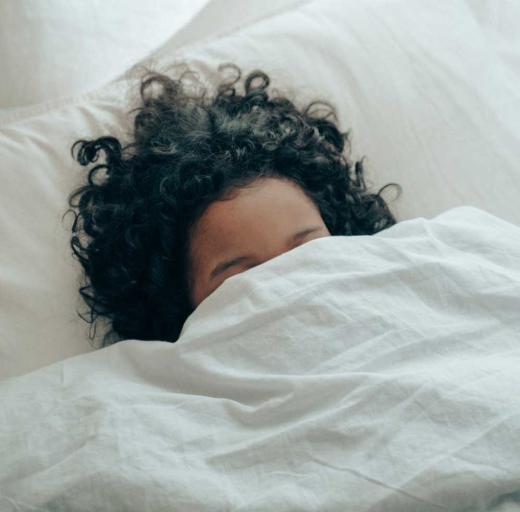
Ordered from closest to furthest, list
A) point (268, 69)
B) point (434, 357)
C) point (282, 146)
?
point (434, 357), point (282, 146), point (268, 69)

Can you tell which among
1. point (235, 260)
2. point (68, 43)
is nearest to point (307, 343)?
point (235, 260)

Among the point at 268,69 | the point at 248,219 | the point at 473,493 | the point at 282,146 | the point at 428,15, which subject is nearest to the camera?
the point at 473,493

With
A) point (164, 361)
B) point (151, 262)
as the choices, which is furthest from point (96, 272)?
point (164, 361)

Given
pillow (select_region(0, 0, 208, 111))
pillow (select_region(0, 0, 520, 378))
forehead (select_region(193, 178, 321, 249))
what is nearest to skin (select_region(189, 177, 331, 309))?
forehead (select_region(193, 178, 321, 249))

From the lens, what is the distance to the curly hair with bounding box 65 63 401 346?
1.04 m

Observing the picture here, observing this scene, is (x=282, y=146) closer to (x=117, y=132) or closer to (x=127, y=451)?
(x=117, y=132)

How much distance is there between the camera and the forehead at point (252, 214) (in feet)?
3.24

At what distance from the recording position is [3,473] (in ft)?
2.63

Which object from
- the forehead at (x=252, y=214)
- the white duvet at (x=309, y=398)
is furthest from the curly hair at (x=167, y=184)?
the white duvet at (x=309, y=398)

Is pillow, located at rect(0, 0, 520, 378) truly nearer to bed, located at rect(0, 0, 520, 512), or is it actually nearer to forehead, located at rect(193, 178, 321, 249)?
bed, located at rect(0, 0, 520, 512)

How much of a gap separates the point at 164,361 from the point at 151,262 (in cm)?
20

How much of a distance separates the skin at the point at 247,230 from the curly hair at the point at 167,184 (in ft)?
0.06

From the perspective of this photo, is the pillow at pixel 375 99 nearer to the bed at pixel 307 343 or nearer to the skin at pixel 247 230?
the bed at pixel 307 343

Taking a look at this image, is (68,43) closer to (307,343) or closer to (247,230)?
(247,230)
